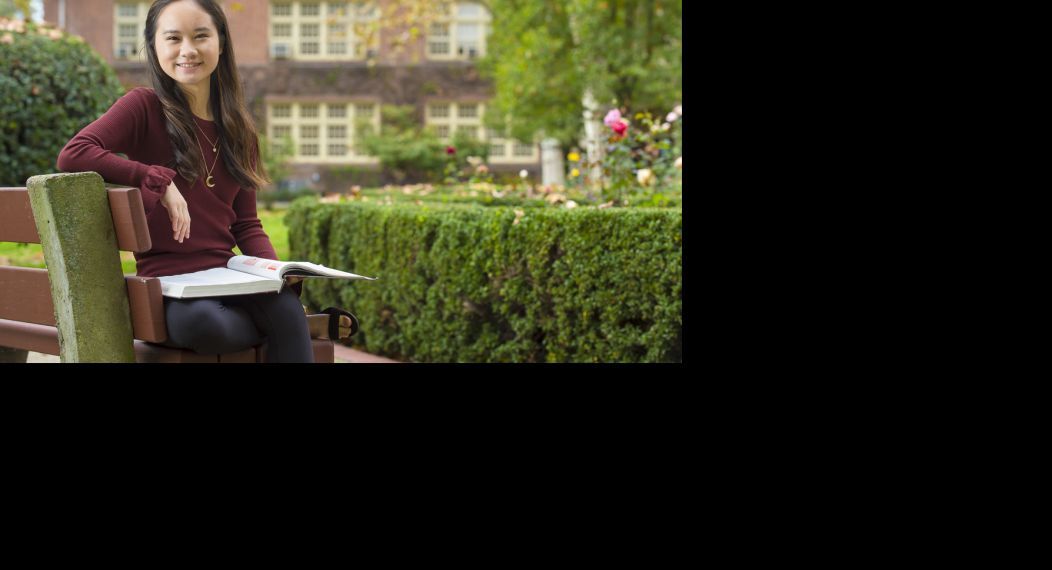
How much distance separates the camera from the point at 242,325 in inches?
85.4

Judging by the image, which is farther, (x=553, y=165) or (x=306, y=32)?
(x=306, y=32)

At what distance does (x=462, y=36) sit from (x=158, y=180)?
21456 mm

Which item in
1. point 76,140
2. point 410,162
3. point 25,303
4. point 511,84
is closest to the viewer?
point 76,140

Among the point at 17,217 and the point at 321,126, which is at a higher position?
the point at 321,126

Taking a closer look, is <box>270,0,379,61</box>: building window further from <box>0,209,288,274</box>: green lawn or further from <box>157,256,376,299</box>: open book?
<box>157,256,376,299</box>: open book

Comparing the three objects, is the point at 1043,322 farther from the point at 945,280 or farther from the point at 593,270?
the point at 593,270

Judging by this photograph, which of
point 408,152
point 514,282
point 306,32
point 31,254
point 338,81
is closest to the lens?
point 514,282

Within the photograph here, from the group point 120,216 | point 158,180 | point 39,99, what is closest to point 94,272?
point 120,216

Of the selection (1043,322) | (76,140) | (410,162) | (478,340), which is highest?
(410,162)

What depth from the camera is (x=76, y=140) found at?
84.1 inches

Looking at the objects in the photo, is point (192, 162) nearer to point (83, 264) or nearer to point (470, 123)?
point (83, 264)

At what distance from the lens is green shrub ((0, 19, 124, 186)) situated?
6504mm

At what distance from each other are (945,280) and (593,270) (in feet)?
7.90

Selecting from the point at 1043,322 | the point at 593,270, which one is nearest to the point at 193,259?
the point at 1043,322
